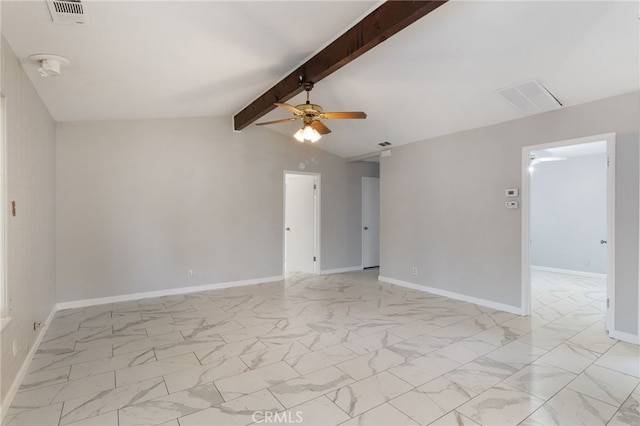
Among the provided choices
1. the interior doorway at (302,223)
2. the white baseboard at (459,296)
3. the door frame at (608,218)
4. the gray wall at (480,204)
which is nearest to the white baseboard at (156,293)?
the interior doorway at (302,223)

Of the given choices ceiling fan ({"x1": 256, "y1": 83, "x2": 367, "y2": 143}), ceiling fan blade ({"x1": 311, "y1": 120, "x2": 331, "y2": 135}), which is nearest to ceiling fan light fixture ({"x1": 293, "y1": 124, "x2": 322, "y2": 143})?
ceiling fan ({"x1": 256, "y1": 83, "x2": 367, "y2": 143})

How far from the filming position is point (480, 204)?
4.53 metres

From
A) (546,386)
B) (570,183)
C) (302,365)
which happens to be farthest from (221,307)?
(570,183)

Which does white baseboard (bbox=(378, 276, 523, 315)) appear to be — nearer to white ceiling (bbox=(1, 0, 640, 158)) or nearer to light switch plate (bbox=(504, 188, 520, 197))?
light switch plate (bbox=(504, 188, 520, 197))

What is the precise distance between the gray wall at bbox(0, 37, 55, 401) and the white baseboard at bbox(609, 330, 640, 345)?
5.30 m

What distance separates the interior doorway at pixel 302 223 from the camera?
261 inches

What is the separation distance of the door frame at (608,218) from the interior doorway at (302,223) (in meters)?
3.65

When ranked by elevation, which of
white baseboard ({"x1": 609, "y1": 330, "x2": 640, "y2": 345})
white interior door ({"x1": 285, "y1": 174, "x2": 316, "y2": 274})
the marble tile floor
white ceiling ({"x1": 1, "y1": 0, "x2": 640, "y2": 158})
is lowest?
the marble tile floor

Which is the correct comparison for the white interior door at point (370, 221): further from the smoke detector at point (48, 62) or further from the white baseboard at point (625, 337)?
the smoke detector at point (48, 62)

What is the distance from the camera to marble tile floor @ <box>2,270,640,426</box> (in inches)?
83.7

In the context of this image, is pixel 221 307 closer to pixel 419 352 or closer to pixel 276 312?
pixel 276 312

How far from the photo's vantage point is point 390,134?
5.26 m

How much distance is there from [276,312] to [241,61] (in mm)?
3002

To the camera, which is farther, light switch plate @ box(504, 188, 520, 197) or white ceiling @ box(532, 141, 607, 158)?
white ceiling @ box(532, 141, 607, 158)
